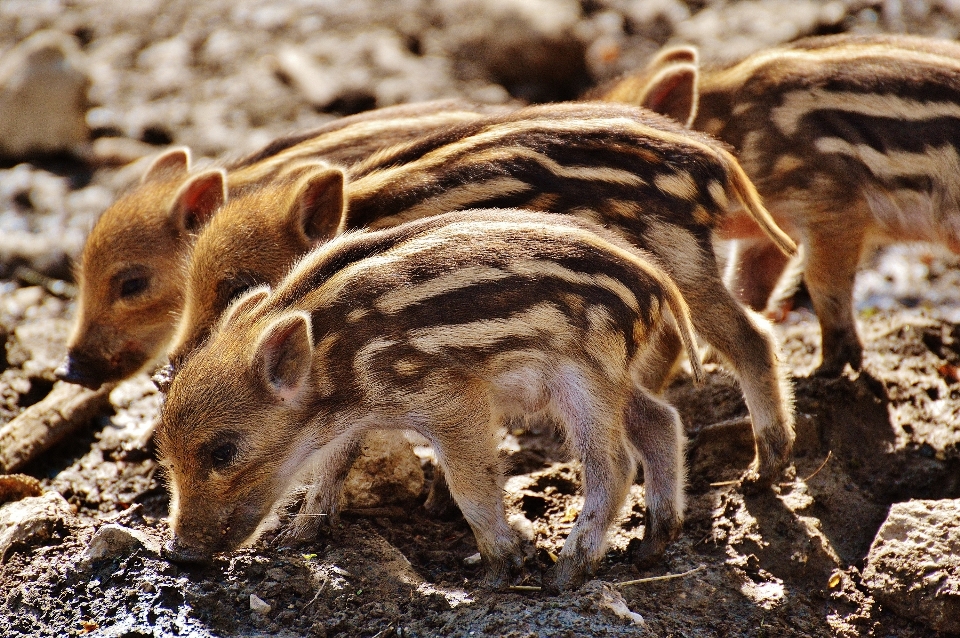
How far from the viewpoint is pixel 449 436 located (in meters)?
3.58

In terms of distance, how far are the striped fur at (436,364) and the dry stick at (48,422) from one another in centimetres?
114

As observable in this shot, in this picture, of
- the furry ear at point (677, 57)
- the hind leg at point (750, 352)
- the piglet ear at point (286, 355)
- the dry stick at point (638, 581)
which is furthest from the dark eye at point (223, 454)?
the furry ear at point (677, 57)

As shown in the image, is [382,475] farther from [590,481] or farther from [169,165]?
[169,165]

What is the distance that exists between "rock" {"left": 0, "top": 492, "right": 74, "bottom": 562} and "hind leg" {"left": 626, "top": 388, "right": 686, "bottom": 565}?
1949 millimetres

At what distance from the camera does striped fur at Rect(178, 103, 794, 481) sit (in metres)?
3.92

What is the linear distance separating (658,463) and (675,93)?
5.51 feet

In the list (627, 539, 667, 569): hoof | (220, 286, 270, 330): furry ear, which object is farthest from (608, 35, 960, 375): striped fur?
(220, 286, 270, 330): furry ear

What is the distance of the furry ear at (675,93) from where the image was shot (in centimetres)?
466

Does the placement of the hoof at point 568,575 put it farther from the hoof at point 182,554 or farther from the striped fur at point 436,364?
the hoof at point 182,554

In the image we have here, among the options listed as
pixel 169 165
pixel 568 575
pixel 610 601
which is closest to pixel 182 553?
pixel 568 575

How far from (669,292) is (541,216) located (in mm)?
482

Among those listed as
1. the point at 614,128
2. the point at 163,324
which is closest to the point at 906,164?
the point at 614,128

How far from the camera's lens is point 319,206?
4191 mm

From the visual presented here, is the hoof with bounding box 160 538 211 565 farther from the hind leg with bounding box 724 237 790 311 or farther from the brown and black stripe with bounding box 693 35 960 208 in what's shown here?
the hind leg with bounding box 724 237 790 311
